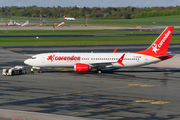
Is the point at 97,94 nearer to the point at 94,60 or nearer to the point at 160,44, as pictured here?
the point at 94,60

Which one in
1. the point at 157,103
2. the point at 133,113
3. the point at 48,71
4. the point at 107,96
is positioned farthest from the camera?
the point at 48,71

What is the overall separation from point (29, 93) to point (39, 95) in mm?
1881

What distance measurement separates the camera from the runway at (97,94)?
90.4 ft

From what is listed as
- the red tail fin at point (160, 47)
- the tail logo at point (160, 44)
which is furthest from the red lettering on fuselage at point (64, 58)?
the tail logo at point (160, 44)

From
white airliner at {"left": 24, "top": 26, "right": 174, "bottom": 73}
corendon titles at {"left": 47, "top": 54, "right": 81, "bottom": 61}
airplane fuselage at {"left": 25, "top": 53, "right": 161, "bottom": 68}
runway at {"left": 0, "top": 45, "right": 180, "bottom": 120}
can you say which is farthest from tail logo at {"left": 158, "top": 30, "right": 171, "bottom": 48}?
corendon titles at {"left": 47, "top": 54, "right": 81, "bottom": 61}

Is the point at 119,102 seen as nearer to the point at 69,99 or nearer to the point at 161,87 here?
the point at 69,99

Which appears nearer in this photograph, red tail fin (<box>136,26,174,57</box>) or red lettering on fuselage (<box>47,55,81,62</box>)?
red lettering on fuselage (<box>47,55,81,62</box>)

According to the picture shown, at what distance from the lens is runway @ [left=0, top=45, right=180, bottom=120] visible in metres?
27.6

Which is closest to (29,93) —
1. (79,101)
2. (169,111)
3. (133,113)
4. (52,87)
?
(52,87)

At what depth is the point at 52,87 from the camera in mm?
38906

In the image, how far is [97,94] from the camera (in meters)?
34.9

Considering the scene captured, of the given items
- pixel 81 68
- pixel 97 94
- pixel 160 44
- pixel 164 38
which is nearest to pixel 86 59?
pixel 81 68

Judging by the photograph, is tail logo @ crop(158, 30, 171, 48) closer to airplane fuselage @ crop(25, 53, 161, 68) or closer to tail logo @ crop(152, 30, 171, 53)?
tail logo @ crop(152, 30, 171, 53)

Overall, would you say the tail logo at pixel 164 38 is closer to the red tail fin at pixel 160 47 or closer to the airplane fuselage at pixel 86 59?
the red tail fin at pixel 160 47
